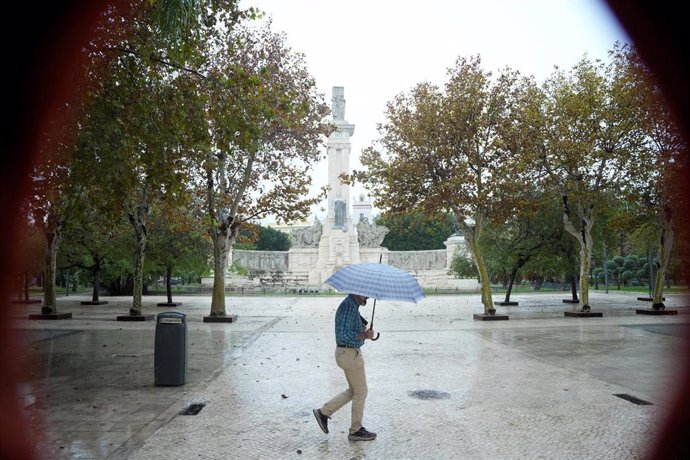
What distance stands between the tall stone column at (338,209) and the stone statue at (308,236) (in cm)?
376

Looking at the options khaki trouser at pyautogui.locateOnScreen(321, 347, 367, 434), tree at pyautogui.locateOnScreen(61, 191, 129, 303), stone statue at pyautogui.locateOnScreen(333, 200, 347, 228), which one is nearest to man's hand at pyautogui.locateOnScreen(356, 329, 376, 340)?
khaki trouser at pyautogui.locateOnScreen(321, 347, 367, 434)

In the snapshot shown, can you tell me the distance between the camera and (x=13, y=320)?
1969 centimetres

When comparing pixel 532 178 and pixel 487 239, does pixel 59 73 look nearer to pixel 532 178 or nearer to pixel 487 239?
pixel 532 178

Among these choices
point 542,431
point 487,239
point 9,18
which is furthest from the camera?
point 487,239

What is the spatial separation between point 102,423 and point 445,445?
4.05 metres

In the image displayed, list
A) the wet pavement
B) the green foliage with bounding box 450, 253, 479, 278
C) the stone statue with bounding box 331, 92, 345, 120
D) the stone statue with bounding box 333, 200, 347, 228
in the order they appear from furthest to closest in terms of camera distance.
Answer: the stone statue with bounding box 333, 200, 347, 228
the stone statue with bounding box 331, 92, 345, 120
the green foliage with bounding box 450, 253, 479, 278
the wet pavement

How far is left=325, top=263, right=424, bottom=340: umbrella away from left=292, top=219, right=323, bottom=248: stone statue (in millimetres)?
46580

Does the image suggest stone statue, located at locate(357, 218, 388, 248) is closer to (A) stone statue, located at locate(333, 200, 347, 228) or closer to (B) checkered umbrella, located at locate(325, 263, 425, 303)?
(A) stone statue, located at locate(333, 200, 347, 228)

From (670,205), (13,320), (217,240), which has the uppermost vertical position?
(670,205)

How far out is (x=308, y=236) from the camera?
53.3 metres

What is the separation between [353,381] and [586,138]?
1695 cm

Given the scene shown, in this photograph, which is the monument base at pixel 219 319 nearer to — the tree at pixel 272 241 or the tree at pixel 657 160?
the tree at pixel 657 160

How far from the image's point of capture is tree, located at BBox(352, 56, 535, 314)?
19047 millimetres

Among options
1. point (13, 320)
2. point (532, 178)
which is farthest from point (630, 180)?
point (13, 320)
